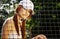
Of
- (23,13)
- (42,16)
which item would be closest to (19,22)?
(23,13)

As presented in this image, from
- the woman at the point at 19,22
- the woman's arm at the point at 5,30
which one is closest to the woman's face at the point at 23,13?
the woman at the point at 19,22

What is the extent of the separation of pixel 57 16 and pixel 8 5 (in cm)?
44

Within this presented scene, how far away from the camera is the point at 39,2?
1706mm

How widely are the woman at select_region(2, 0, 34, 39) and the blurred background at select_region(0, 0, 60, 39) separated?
35mm

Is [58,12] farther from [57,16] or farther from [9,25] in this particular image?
[9,25]

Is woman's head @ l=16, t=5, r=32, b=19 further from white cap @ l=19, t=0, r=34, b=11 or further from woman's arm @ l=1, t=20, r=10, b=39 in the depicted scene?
woman's arm @ l=1, t=20, r=10, b=39

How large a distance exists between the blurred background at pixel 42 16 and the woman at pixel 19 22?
0.04m

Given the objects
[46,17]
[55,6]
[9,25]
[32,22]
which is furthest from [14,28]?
[55,6]

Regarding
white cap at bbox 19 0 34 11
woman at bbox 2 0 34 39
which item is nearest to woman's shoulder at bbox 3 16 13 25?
woman at bbox 2 0 34 39

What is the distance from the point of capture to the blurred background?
5.41 feet

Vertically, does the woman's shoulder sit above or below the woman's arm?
above

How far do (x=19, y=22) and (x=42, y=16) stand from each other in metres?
0.21

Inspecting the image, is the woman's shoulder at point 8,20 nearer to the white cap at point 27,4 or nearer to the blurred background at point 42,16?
the blurred background at point 42,16

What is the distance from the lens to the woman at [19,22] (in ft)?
5.36
